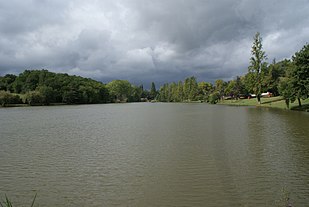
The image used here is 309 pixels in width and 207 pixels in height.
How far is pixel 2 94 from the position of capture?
104500 millimetres

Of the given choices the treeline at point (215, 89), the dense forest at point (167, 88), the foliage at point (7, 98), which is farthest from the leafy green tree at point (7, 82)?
the treeline at point (215, 89)

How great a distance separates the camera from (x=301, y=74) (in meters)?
39.8

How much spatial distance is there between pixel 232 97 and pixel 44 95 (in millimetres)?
84581

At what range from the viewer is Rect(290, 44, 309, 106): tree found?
38906 mm

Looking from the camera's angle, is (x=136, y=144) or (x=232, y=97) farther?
(x=232, y=97)

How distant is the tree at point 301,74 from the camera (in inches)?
1532

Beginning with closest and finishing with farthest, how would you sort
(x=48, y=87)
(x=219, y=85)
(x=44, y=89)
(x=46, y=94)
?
(x=46, y=94) → (x=44, y=89) → (x=48, y=87) → (x=219, y=85)

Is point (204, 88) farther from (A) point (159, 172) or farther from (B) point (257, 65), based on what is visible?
(A) point (159, 172)

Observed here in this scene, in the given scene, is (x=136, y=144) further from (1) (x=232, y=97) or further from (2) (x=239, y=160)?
(1) (x=232, y=97)

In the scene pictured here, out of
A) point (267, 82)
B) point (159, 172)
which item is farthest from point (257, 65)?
point (159, 172)

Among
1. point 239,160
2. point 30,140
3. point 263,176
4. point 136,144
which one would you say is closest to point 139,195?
point 263,176

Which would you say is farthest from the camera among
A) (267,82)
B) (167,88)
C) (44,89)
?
(167,88)

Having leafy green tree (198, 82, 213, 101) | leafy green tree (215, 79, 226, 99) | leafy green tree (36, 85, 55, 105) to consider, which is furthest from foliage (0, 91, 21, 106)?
leafy green tree (215, 79, 226, 99)

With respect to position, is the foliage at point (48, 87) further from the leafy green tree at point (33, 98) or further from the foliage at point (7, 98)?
the foliage at point (7, 98)
